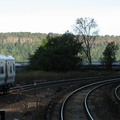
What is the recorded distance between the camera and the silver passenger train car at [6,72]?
2170 cm

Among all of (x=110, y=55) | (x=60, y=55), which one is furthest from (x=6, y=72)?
(x=110, y=55)

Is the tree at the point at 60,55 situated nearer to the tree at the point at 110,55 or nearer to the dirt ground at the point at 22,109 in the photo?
the tree at the point at 110,55

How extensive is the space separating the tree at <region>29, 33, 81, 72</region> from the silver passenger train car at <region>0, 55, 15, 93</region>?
97.8ft

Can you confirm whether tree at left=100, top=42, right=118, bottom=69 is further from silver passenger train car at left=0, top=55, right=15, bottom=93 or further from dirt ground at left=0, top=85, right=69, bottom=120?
dirt ground at left=0, top=85, right=69, bottom=120

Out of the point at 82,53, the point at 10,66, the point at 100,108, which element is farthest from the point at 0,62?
the point at 82,53

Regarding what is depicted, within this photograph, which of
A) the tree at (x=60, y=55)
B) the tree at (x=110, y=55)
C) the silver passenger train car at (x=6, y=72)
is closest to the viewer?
the silver passenger train car at (x=6, y=72)

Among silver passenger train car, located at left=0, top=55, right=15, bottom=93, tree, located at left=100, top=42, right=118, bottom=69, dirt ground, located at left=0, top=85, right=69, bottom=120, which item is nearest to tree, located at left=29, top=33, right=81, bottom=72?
tree, located at left=100, top=42, right=118, bottom=69

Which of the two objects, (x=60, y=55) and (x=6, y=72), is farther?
(x=60, y=55)

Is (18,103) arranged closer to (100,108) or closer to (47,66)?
(100,108)

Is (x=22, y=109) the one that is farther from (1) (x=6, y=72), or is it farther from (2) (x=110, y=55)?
(2) (x=110, y=55)

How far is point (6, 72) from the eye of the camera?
22.5 m

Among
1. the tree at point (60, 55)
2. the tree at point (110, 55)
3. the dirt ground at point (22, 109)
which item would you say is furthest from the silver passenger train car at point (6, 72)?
the tree at point (110, 55)

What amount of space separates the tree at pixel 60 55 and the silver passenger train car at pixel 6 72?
29.8 meters

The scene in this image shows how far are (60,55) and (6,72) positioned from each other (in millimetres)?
33400
